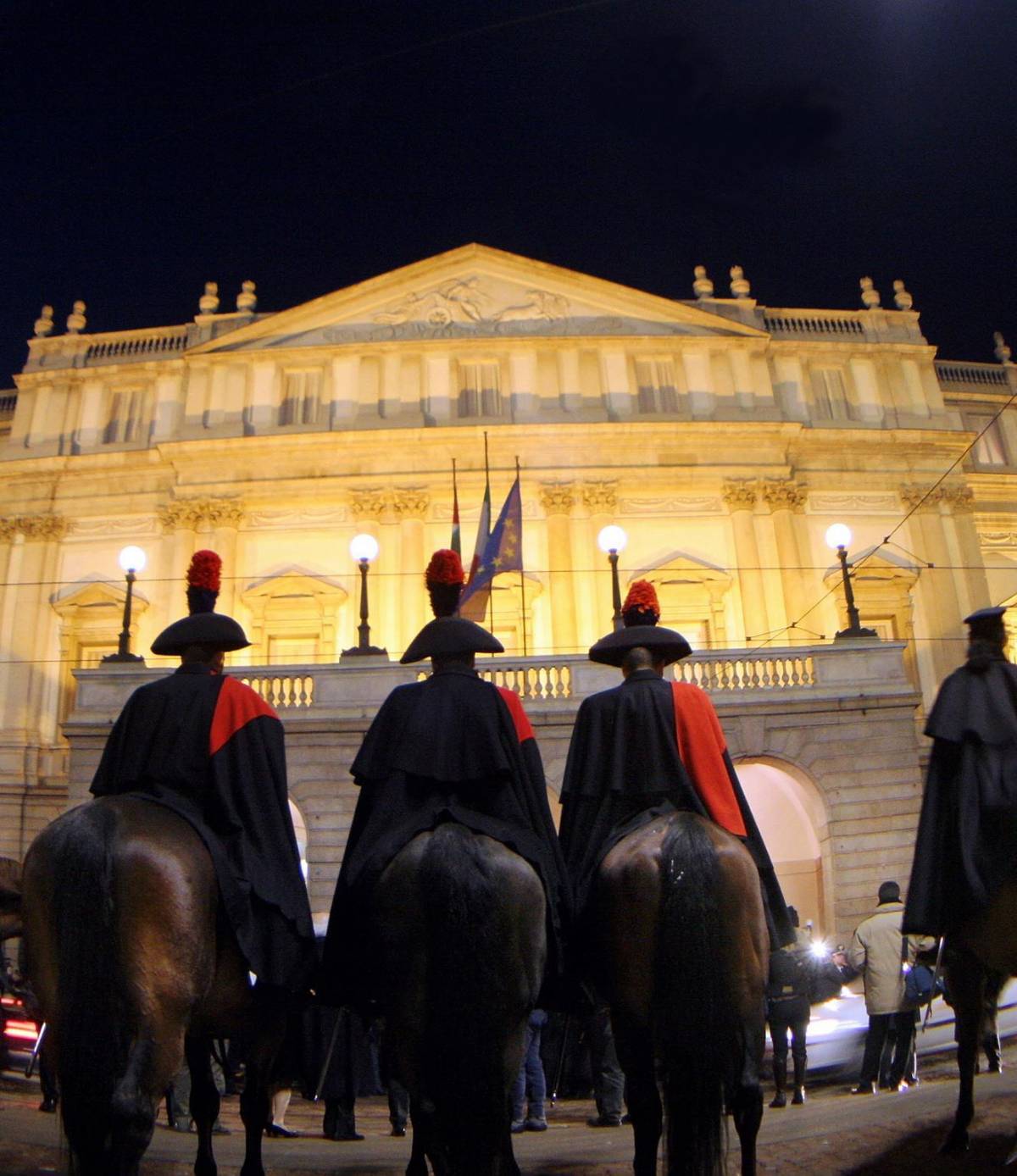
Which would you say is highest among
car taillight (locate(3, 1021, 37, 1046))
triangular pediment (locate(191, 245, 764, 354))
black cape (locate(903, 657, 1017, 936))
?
triangular pediment (locate(191, 245, 764, 354))

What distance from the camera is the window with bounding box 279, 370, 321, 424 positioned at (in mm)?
28672

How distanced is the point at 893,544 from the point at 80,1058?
27.2 m

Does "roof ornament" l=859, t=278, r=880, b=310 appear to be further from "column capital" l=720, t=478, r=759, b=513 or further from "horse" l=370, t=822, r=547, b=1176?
"horse" l=370, t=822, r=547, b=1176

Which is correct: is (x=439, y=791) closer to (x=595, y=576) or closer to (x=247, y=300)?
(x=595, y=576)

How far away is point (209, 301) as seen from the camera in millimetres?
31531

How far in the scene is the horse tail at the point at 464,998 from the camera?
11.2ft

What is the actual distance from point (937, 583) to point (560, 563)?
10.3 metres

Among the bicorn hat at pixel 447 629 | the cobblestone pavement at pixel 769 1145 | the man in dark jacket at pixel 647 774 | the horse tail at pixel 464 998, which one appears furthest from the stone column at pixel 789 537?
the horse tail at pixel 464 998

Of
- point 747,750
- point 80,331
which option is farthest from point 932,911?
point 80,331

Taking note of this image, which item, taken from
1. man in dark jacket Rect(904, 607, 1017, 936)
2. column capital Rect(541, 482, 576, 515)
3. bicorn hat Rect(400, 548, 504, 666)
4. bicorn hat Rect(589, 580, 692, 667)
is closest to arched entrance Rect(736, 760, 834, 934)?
column capital Rect(541, 482, 576, 515)

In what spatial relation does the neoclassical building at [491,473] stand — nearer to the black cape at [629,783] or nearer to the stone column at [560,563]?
the stone column at [560,563]

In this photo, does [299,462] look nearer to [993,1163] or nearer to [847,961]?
[847,961]

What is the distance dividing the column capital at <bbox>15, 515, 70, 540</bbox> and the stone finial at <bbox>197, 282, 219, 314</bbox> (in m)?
8.00

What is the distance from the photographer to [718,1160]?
12.6 feet
